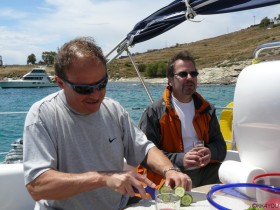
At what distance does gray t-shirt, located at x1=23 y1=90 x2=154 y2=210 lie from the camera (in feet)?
4.78

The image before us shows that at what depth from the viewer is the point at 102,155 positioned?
64.7 inches

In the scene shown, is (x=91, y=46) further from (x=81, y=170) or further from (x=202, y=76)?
(x=202, y=76)

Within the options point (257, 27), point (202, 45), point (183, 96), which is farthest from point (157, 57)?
point (183, 96)

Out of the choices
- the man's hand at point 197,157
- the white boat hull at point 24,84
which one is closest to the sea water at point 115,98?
the white boat hull at point 24,84

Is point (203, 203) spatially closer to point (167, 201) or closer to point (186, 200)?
point (186, 200)

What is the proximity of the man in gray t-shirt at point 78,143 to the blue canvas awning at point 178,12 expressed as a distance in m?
1.08

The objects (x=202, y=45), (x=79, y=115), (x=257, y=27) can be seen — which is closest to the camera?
(x=79, y=115)

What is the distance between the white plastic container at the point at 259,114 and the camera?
1.25m

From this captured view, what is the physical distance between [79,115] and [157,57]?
6284cm

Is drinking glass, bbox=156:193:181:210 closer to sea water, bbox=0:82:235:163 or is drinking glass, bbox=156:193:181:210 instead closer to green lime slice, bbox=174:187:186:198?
green lime slice, bbox=174:187:186:198

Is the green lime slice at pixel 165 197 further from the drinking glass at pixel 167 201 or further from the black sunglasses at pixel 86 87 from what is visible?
the black sunglasses at pixel 86 87

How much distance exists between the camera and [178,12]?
107 inches

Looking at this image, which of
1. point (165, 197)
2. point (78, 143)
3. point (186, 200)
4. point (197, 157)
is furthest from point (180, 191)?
point (197, 157)

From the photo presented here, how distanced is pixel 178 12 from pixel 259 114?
158cm
